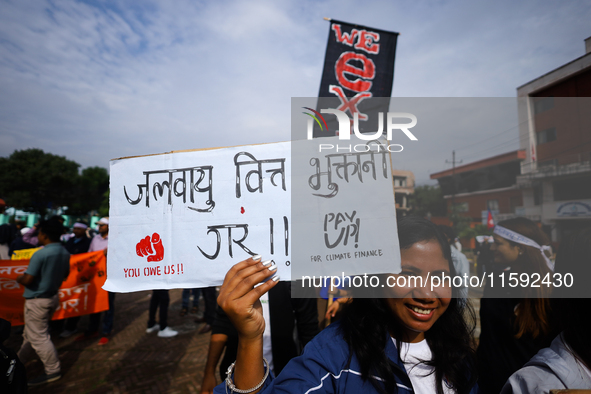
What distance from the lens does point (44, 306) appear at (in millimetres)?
3836

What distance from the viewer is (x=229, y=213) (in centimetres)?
141

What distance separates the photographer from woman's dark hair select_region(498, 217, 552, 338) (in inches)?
71.0

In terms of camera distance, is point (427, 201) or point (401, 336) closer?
point (401, 336)

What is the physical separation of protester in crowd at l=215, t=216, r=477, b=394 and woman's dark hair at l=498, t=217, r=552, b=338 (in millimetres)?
745

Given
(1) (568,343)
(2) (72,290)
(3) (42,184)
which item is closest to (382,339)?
(1) (568,343)

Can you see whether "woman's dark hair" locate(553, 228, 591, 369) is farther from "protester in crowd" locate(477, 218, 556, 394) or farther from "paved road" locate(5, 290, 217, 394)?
"paved road" locate(5, 290, 217, 394)

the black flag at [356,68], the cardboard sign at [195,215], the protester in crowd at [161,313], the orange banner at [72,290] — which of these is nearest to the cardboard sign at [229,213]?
the cardboard sign at [195,215]

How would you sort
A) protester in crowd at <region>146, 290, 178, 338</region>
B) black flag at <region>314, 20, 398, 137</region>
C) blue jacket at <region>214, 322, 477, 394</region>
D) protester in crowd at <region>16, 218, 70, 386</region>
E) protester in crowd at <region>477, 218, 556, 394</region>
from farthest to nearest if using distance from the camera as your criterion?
black flag at <region>314, 20, 398, 137</region> → protester in crowd at <region>146, 290, 178, 338</region> → protester in crowd at <region>16, 218, 70, 386</region> → protester in crowd at <region>477, 218, 556, 394</region> → blue jacket at <region>214, 322, 477, 394</region>

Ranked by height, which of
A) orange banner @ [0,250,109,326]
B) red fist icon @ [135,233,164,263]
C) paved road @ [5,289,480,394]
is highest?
red fist icon @ [135,233,164,263]

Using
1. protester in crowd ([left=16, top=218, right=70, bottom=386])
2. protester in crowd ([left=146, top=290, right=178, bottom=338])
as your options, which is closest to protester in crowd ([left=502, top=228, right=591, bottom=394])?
protester in crowd ([left=16, top=218, right=70, bottom=386])

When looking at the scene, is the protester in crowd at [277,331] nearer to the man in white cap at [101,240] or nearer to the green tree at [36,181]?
the man in white cap at [101,240]

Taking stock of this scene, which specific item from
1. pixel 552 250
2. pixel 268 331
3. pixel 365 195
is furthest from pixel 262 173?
pixel 552 250

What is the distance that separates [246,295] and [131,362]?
182 inches

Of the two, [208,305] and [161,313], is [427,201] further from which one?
[161,313]
